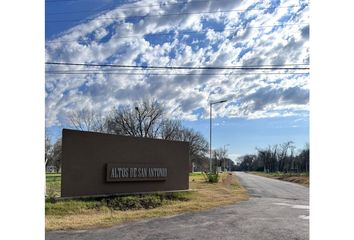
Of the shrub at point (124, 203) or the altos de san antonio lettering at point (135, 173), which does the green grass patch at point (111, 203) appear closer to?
the shrub at point (124, 203)

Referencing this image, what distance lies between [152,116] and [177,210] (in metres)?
29.3

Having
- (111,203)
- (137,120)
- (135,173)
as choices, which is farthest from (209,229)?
(137,120)

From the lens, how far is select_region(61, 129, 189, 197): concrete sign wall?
13.3 m

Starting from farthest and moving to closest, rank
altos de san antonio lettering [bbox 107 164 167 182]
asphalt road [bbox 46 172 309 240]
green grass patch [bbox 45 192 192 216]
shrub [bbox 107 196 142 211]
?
1. altos de san antonio lettering [bbox 107 164 167 182]
2. shrub [bbox 107 196 142 211]
3. green grass patch [bbox 45 192 192 216]
4. asphalt road [bbox 46 172 309 240]

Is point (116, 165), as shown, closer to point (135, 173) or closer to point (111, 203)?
point (135, 173)

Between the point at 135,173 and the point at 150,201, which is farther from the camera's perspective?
the point at 135,173

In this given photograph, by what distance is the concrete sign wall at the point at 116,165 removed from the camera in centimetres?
1326

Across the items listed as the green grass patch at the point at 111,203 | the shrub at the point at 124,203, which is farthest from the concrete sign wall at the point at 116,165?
the shrub at the point at 124,203

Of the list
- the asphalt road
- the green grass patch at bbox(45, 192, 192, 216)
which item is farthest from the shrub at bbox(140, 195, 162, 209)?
the asphalt road

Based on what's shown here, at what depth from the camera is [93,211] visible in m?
12.3

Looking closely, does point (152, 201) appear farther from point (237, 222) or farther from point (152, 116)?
point (152, 116)

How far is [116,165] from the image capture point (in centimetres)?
1489

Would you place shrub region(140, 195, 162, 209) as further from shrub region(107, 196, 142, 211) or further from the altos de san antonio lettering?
the altos de san antonio lettering
